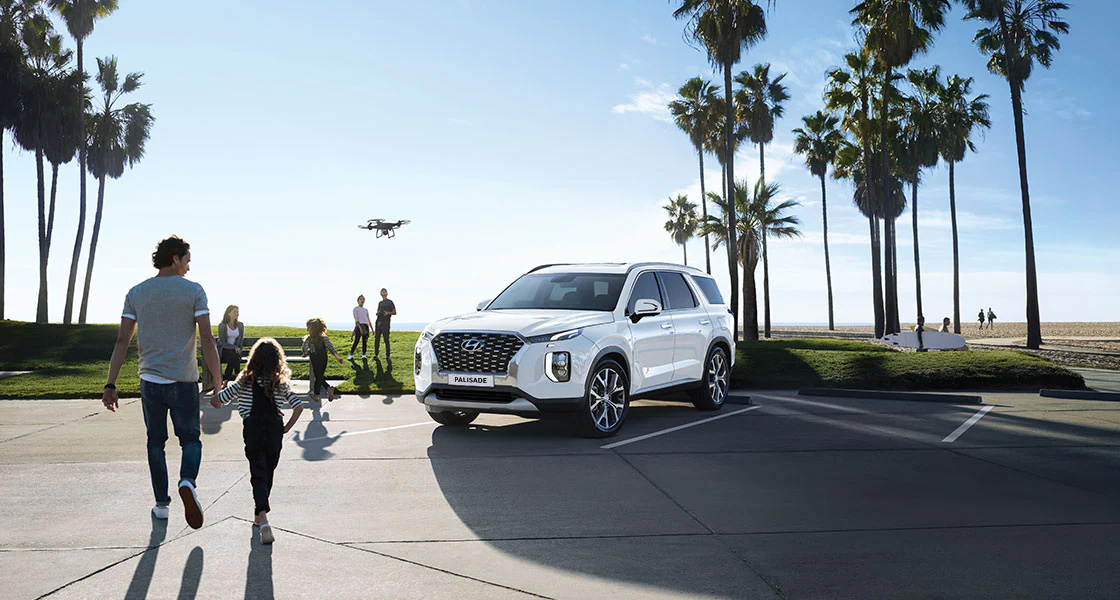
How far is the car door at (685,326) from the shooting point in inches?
459

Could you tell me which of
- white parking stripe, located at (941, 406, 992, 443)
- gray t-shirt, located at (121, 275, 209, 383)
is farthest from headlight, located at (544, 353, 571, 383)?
white parking stripe, located at (941, 406, 992, 443)

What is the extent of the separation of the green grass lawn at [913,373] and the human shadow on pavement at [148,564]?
13.3m

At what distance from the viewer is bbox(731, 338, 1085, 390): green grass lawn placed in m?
17.2

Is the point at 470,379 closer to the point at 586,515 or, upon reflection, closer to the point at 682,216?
the point at 586,515

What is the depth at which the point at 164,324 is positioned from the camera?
5.89 meters

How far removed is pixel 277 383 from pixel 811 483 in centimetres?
457

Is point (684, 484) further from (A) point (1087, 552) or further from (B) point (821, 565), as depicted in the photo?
(A) point (1087, 552)

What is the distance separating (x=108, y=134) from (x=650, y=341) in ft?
135

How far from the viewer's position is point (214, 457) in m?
8.79

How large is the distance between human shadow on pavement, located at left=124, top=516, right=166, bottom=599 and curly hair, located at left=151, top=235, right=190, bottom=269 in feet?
5.97

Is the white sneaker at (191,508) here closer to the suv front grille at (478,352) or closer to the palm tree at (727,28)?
the suv front grille at (478,352)

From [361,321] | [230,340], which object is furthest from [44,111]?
[230,340]

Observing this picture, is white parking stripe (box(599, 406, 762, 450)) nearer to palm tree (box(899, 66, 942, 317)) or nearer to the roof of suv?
the roof of suv

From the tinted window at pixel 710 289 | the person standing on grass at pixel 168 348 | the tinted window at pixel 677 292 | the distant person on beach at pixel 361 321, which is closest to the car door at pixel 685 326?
the tinted window at pixel 677 292
